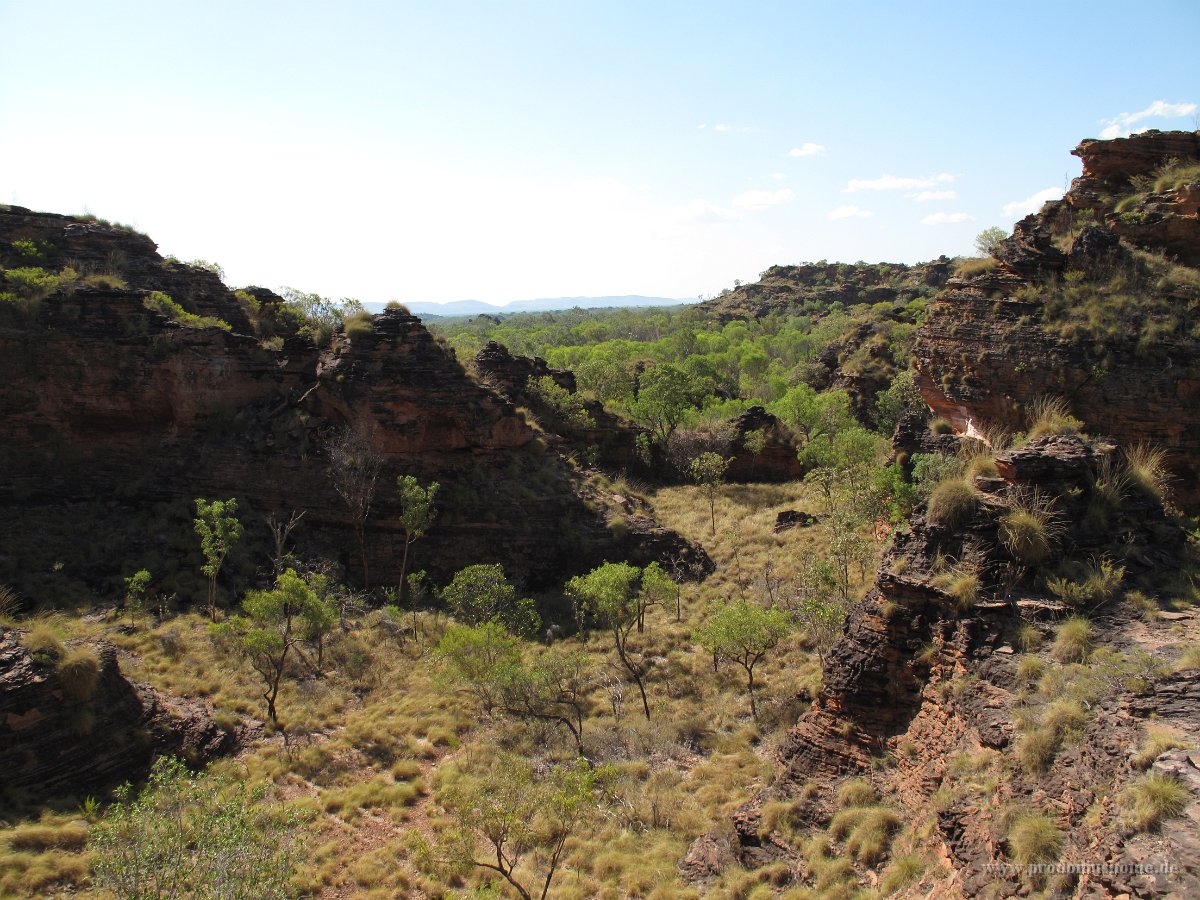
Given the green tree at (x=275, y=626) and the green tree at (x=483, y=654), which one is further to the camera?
the green tree at (x=275, y=626)

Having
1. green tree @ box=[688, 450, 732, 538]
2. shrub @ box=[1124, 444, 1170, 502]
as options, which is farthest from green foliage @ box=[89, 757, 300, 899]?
green tree @ box=[688, 450, 732, 538]

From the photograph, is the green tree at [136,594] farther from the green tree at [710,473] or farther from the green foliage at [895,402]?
the green foliage at [895,402]

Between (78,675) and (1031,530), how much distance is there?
1707cm

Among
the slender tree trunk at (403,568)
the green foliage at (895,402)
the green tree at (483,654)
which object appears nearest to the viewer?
the green tree at (483,654)

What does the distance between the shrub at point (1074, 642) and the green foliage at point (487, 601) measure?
13872 mm

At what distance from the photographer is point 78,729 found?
43.4 feet

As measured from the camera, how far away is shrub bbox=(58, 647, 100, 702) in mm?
13367

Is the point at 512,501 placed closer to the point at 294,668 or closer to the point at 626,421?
the point at 294,668

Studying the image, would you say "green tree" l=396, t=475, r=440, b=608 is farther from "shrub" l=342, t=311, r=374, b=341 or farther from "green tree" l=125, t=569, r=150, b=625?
"green tree" l=125, t=569, r=150, b=625

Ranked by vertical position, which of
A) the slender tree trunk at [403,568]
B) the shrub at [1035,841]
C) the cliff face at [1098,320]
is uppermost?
the cliff face at [1098,320]

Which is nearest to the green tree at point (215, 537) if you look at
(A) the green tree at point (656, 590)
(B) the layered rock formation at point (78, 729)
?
(B) the layered rock formation at point (78, 729)

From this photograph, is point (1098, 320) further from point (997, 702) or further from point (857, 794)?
point (857, 794)

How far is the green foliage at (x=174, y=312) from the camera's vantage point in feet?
86.8

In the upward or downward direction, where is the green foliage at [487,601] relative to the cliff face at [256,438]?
downward
